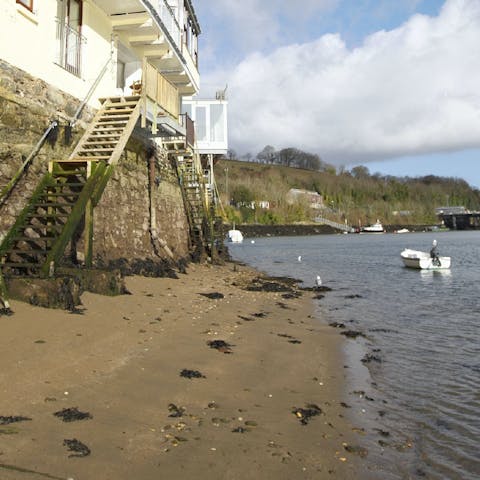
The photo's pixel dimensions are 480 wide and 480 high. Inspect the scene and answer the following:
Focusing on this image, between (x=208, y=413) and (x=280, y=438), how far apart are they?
826 millimetres

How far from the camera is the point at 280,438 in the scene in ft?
14.2

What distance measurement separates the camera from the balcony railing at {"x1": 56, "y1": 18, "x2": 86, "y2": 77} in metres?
11.3

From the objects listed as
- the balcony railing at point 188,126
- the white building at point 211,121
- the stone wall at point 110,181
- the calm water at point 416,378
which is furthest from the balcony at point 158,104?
the white building at point 211,121

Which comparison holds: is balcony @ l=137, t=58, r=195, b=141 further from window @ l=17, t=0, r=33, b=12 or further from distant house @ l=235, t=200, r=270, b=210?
distant house @ l=235, t=200, r=270, b=210

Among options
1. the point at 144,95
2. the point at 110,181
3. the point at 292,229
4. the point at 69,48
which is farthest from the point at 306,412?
the point at 292,229

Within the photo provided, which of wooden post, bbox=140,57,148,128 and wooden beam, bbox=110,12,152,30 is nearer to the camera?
wooden post, bbox=140,57,148,128

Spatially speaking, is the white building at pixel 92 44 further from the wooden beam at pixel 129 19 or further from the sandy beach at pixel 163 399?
the sandy beach at pixel 163 399

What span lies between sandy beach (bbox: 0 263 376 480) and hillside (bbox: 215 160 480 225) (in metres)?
90.9

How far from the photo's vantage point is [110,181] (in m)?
12.6

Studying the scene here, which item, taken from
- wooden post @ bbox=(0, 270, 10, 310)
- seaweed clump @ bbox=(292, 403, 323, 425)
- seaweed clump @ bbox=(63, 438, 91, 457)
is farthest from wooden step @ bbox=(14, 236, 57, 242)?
seaweed clump @ bbox=(292, 403, 323, 425)

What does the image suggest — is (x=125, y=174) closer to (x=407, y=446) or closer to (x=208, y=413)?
(x=208, y=413)

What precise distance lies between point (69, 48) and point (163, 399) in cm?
1039

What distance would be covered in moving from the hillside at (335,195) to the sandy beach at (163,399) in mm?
90879

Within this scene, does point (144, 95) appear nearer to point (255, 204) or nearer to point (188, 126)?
point (188, 126)
